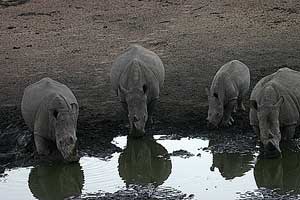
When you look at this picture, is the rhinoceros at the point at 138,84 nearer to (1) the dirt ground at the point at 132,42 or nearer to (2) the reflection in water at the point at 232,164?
(1) the dirt ground at the point at 132,42

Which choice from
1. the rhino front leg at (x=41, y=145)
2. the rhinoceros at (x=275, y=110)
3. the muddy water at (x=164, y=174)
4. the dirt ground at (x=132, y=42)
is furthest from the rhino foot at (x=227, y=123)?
the rhino front leg at (x=41, y=145)

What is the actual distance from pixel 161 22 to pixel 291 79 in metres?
9.33

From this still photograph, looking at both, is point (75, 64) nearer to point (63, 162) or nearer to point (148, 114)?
point (148, 114)

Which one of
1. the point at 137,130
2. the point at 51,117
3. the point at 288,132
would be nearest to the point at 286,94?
the point at 288,132

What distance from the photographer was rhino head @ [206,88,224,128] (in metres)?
13.1

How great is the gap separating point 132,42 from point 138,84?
20.7 ft

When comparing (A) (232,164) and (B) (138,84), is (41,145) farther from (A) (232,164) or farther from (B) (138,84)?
(A) (232,164)

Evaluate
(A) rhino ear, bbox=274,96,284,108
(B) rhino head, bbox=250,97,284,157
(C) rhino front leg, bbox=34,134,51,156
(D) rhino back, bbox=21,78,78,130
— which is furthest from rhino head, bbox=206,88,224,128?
(C) rhino front leg, bbox=34,134,51,156

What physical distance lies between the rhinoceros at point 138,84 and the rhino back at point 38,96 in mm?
1012

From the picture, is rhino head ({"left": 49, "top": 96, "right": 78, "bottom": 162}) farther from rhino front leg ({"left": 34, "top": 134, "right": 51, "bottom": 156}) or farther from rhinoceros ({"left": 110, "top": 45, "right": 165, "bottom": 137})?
rhinoceros ({"left": 110, "top": 45, "right": 165, "bottom": 137})

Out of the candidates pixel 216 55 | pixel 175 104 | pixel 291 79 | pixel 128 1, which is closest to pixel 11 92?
pixel 175 104

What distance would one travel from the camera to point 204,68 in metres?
16.7

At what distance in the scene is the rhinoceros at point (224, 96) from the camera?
1317 centimetres

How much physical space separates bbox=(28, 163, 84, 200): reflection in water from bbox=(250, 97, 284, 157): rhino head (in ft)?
8.81
